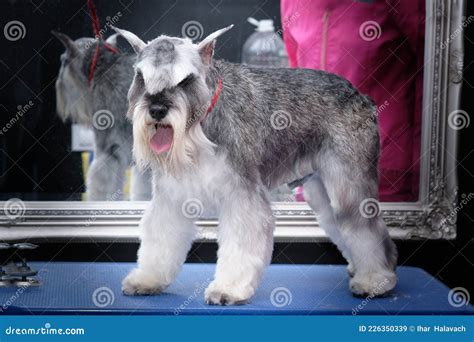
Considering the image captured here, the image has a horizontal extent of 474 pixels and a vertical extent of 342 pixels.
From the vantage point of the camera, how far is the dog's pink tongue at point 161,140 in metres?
2.35

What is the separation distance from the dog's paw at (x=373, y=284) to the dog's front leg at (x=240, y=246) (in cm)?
36

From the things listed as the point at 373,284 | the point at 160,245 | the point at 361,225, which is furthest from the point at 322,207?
the point at 160,245

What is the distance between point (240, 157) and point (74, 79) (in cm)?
80

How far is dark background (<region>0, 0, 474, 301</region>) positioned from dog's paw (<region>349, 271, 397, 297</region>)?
1.58 feet

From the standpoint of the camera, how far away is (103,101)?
295 centimetres

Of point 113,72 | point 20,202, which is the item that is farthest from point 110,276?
point 113,72

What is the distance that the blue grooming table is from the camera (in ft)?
8.25

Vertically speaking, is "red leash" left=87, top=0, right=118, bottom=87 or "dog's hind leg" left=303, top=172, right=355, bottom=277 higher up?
"red leash" left=87, top=0, right=118, bottom=87

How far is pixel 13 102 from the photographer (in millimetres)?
3004

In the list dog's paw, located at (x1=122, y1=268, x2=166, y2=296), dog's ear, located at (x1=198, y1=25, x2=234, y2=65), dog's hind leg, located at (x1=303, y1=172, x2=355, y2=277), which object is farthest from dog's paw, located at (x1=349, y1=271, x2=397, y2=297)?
dog's ear, located at (x1=198, y1=25, x2=234, y2=65)

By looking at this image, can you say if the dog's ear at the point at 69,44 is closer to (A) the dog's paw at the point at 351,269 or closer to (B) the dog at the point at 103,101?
(B) the dog at the point at 103,101

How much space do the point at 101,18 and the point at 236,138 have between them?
31.4 inches

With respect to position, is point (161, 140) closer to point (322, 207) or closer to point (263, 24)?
point (322, 207)

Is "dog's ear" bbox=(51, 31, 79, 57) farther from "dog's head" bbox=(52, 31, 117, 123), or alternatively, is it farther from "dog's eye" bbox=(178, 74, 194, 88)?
"dog's eye" bbox=(178, 74, 194, 88)
